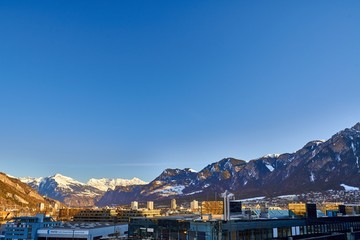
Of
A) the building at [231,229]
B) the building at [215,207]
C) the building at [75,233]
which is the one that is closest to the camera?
the building at [231,229]

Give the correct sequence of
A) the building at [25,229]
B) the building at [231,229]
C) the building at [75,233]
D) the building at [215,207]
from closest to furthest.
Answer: the building at [231,229]
the building at [215,207]
the building at [75,233]
the building at [25,229]

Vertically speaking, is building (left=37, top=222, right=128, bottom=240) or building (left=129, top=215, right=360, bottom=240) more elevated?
building (left=129, top=215, right=360, bottom=240)

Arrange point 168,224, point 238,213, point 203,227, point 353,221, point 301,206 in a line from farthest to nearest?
point 301,206 → point 353,221 → point 238,213 → point 168,224 → point 203,227

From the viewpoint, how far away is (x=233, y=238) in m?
46.2

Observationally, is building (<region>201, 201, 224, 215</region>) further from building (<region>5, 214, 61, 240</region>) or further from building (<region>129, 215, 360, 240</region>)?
building (<region>5, 214, 61, 240</region>)

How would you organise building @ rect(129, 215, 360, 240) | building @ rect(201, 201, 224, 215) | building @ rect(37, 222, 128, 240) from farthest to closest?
building @ rect(37, 222, 128, 240)
building @ rect(201, 201, 224, 215)
building @ rect(129, 215, 360, 240)

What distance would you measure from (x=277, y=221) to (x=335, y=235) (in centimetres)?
828

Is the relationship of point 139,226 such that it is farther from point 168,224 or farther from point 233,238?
point 233,238

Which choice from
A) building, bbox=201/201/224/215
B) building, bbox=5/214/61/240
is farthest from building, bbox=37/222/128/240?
building, bbox=201/201/224/215

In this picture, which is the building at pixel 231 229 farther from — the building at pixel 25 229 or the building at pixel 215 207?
the building at pixel 25 229

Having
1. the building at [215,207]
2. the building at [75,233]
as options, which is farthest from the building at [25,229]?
the building at [215,207]

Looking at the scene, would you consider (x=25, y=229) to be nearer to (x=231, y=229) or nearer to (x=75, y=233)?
(x=75, y=233)

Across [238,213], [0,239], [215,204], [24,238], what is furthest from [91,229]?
[238,213]

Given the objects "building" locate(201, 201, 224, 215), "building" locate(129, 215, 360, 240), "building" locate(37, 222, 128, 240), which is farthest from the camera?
"building" locate(37, 222, 128, 240)
